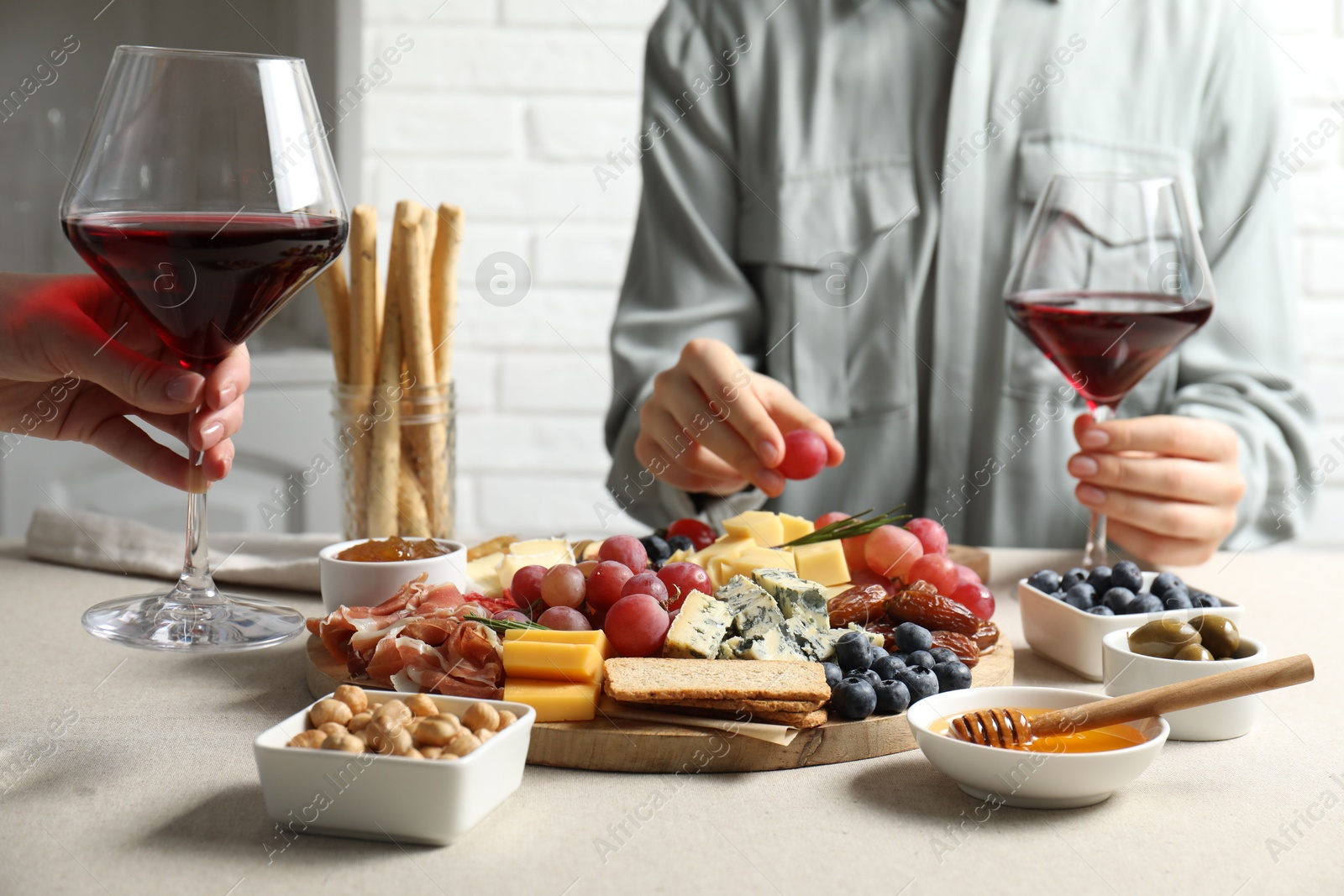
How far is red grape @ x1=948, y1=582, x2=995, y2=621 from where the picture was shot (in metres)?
1.00

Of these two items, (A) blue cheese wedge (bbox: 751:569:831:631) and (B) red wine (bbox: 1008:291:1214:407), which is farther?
(B) red wine (bbox: 1008:291:1214:407)

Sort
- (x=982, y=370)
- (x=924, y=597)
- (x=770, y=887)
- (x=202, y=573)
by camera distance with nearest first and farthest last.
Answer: (x=770, y=887) → (x=202, y=573) → (x=924, y=597) → (x=982, y=370)

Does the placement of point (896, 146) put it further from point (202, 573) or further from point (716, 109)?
point (202, 573)

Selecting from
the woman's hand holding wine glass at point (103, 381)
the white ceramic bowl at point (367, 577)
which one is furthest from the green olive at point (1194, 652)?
the woman's hand holding wine glass at point (103, 381)

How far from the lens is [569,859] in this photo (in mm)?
604

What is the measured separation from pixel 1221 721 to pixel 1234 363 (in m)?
0.97

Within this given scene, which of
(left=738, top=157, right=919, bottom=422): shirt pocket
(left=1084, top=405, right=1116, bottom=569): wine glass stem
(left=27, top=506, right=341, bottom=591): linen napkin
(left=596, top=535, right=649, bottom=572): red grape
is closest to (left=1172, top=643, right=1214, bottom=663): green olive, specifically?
(left=1084, top=405, right=1116, bottom=569): wine glass stem

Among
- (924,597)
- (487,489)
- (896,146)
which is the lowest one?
(487,489)

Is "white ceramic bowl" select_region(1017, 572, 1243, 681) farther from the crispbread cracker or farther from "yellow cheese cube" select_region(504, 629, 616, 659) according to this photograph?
"yellow cheese cube" select_region(504, 629, 616, 659)

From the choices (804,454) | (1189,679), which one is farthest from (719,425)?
(1189,679)

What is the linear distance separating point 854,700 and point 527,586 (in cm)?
30

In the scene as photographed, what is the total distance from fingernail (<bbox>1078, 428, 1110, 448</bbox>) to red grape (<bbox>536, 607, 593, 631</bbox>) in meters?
0.58

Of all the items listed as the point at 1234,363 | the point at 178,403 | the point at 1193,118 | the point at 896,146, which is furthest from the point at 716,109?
the point at 178,403

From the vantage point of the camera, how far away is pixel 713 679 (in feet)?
2.48
